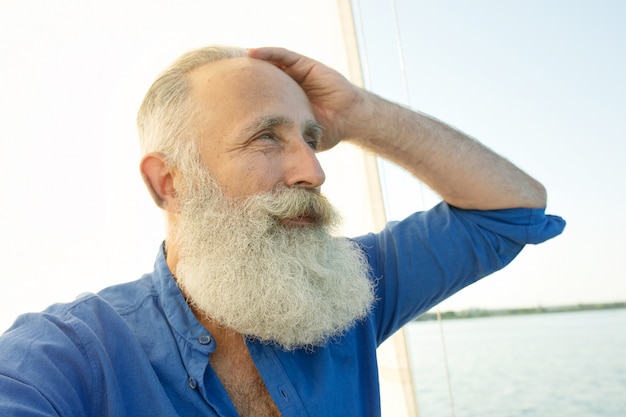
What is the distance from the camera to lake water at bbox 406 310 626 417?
1047cm

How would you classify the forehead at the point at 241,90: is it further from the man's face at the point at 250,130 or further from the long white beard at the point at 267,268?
the long white beard at the point at 267,268

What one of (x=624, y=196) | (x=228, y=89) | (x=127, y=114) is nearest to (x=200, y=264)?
(x=228, y=89)

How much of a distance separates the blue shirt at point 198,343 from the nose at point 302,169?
39cm

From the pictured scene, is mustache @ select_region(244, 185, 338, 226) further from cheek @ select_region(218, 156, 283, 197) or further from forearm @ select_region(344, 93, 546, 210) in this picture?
forearm @ select_region(344, 93, 546, 210)

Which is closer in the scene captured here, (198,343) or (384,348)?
(198,343)

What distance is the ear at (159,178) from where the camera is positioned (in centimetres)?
156

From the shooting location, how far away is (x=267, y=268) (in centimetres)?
140

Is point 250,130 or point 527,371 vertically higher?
point 250,130

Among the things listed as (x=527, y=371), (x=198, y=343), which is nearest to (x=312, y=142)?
(x=198, y=343)

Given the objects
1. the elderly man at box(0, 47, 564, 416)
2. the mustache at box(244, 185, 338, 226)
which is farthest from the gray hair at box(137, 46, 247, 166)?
the mustache at box(244, 185, 338, 226)

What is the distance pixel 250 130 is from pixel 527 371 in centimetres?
1771

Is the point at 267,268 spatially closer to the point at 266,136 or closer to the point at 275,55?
the point at 266,136

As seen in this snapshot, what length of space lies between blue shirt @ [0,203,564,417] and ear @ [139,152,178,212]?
14 cm

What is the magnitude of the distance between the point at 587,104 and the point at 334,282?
1721 centimetres
